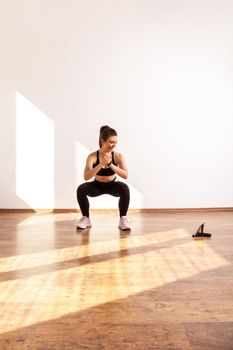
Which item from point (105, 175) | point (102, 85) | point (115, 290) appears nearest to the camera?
point (115, 290)

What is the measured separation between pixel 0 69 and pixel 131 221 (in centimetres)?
222

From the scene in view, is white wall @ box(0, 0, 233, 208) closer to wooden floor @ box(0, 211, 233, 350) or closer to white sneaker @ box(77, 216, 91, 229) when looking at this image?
white sneaker @ box(77, 216, 91, 229)

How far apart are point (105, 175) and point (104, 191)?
14 centimetres

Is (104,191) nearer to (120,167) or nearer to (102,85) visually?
(120,167)

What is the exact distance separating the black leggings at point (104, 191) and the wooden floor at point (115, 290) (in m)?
0.29

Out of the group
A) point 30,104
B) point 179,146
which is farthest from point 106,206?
point 30,104

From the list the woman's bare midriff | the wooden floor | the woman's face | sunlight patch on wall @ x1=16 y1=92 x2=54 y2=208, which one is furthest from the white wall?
the wooden floor

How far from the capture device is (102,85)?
14.9ft

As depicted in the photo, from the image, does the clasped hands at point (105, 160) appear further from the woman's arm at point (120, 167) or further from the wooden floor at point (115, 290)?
the wooden floor at point (115, 290)

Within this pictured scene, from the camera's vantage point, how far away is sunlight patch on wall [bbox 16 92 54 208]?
4.53 m

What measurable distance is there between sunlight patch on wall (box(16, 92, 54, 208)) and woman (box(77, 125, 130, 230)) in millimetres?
1126

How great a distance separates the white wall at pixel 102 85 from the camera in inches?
178

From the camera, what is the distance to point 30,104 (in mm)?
4527

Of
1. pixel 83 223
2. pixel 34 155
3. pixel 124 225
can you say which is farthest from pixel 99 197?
pixel 124 225
